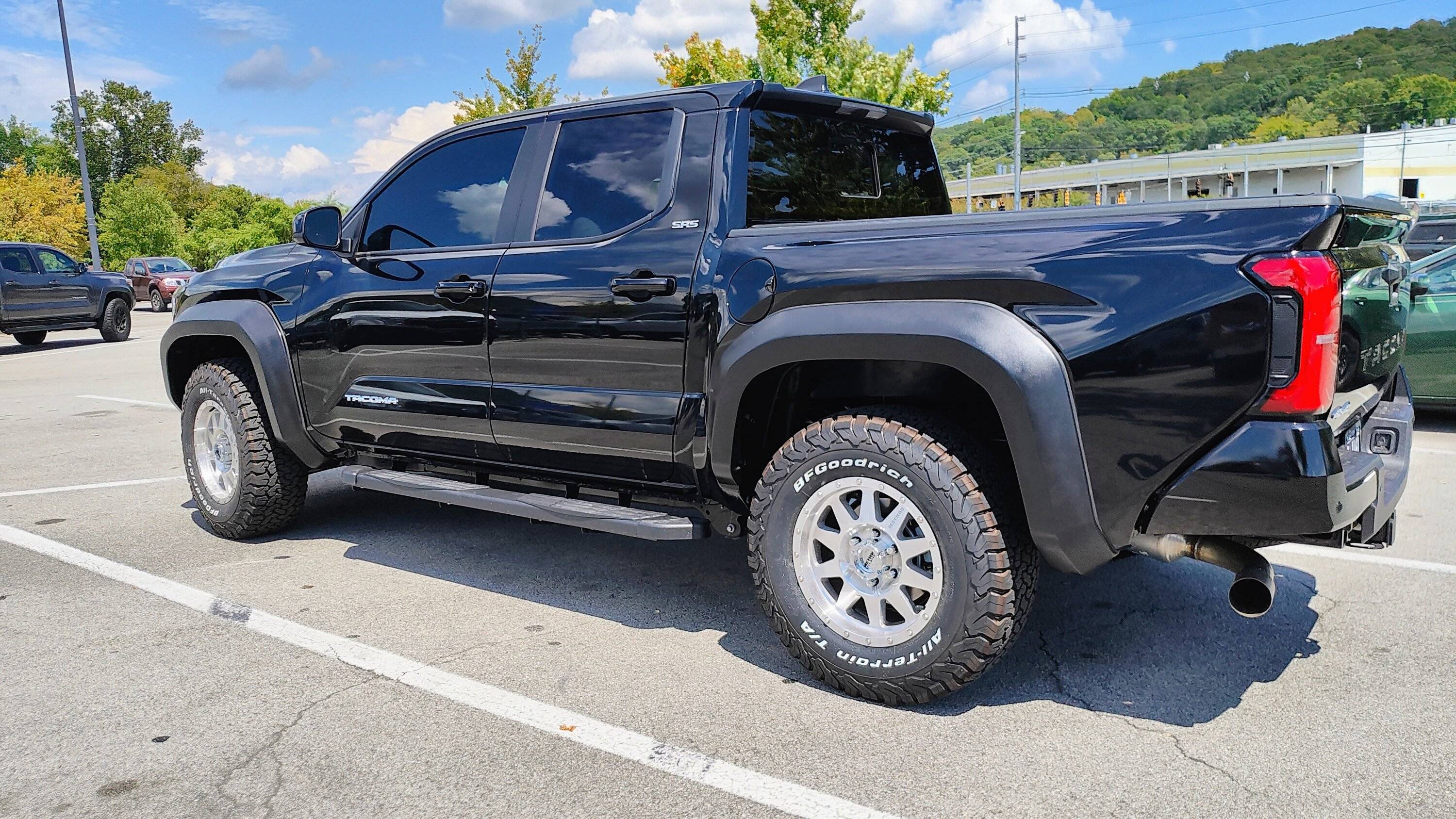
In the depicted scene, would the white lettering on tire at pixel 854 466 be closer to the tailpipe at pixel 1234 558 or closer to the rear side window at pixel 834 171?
the tailpipe at pixel 1234 558

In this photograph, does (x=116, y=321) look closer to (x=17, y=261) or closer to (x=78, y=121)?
(x=17, y=261)

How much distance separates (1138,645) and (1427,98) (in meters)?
133

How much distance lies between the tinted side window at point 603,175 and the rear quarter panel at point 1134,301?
1213 mm

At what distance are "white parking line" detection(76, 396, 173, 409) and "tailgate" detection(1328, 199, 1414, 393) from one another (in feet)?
34.2

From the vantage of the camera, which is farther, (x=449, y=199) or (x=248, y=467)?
(x=248, y=467)

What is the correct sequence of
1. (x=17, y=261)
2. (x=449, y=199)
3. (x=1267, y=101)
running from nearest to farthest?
(x=449, y=199) → (x=17, y=261) → (x=1267, y=101)

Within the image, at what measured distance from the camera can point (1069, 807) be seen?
2678 mm

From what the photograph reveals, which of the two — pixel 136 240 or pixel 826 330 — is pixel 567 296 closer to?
pixel 826 330

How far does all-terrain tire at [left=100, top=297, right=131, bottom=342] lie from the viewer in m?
20.0

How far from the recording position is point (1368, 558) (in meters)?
4.80

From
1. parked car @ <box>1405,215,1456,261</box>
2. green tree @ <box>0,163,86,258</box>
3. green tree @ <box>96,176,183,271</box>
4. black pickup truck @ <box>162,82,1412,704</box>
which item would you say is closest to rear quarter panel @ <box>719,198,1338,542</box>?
black pickup truck @ <box>162,82,1412,704</box>

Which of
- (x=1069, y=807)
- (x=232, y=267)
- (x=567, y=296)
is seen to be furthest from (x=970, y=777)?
(x=232, y=267)

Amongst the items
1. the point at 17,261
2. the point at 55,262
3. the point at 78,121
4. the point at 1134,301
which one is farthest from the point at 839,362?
the point at 78,121

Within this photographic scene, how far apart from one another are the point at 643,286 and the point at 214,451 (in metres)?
3.07
